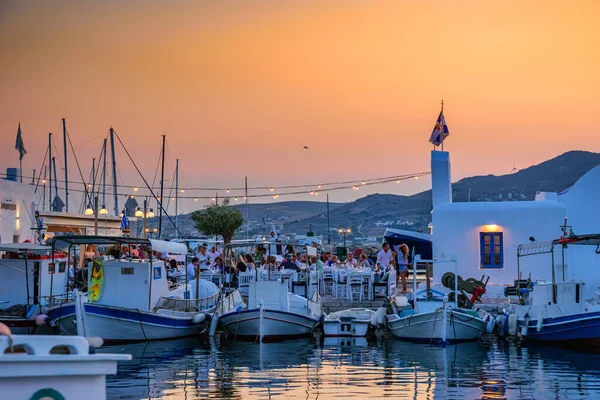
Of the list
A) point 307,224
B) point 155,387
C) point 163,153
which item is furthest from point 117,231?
point 307,224

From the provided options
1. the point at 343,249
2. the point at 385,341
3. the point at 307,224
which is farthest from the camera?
the point at 307,224

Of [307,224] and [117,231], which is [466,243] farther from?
[307,224]

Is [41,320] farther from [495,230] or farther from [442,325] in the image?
[495,230]

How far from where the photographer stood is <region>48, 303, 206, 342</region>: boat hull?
23562 millimetres

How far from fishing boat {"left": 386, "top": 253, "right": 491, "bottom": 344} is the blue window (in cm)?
668

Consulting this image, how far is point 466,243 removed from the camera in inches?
1266

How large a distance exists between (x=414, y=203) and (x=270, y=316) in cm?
15530

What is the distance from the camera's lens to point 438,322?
950 inches

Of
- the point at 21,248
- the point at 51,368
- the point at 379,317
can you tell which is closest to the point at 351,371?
the point at 379,317

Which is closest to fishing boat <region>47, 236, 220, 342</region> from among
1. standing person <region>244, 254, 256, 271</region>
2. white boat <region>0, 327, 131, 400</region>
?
standing person <region>244, 254, 256, 271</region>

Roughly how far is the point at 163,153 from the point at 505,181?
80859mm

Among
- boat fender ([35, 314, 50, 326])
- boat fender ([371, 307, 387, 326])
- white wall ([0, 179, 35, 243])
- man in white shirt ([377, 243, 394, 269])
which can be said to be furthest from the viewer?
white wall ([0, 179, 35, 243])

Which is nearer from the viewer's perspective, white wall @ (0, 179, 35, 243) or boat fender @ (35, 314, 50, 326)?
boat fender @ (35, 314, 50, 326)

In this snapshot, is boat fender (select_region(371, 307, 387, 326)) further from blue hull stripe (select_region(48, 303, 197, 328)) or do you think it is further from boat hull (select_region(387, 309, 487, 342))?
blue hull stripe (select_region(48, 303, 197, 328))
